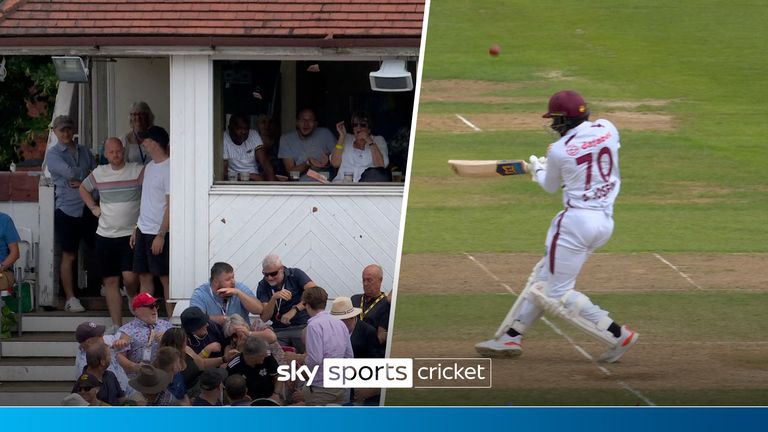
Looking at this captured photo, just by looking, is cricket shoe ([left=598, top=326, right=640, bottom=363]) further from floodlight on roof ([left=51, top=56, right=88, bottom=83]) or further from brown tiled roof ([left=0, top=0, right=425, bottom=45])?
floodlight on roof ([left=51, top=56, right=88, bottom=83])

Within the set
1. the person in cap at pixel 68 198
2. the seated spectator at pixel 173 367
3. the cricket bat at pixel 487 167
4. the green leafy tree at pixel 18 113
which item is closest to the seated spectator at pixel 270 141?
the person in cap at pixel 68 198

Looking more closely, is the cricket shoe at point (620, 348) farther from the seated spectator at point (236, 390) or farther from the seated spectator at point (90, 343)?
the seated spectator at point (90, 343)

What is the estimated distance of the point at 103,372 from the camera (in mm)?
8266

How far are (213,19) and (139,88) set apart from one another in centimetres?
151

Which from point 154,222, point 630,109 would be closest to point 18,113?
point 154,222

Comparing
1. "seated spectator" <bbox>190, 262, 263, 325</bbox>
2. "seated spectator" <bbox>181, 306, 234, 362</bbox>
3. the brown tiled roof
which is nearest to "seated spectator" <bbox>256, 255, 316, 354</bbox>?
"seated spectator" <bbox>190, 262, 263, 325</bbox>

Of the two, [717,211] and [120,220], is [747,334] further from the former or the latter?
[120,220]

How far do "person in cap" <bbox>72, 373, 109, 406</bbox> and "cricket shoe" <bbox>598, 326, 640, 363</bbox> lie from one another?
2416 mm

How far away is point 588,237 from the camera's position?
8367 mm

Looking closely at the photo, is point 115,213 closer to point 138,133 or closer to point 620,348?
point 138,133

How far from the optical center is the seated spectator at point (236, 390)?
7.88 m

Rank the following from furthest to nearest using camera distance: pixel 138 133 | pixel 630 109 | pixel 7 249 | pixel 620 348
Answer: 1. pixel 138 133
2. pixel 630 109
3. pixel 7 249
4. pixel 620 348

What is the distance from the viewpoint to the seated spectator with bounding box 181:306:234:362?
8453 mm

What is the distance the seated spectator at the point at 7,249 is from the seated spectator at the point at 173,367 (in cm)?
169
